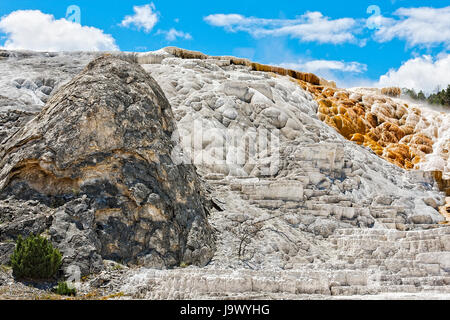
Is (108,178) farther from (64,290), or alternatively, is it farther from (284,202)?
(284,202)

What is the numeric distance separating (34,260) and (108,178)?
3427 mm

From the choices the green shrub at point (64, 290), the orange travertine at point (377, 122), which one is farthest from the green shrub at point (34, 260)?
the orange travertine at point (377, 122)

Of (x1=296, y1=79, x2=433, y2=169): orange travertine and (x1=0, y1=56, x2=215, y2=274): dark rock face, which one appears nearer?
(x1=0, y1=56, x2=215, y2=274): dark rock face

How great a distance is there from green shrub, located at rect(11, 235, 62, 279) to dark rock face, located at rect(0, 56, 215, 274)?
0.89 meters

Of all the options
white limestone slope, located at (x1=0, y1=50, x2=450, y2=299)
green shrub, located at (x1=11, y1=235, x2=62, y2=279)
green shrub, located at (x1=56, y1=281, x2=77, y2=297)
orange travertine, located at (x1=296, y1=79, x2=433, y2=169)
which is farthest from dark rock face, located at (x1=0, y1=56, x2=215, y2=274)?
orange travertine, located at (x1=296, y1=79, x2=433, y2=169)

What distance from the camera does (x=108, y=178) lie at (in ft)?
48.8

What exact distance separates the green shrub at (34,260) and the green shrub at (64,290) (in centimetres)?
57

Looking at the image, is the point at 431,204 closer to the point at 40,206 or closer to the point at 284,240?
the point at 284,240

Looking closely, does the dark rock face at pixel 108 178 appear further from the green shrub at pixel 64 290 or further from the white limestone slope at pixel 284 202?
the green shrub at pixel 64 290

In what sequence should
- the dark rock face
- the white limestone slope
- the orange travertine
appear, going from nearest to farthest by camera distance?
the white limestone slope, the dark rock face, the orange travertine

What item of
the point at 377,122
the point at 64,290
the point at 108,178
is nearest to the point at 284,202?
the point at 108,178

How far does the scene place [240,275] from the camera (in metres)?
12.4

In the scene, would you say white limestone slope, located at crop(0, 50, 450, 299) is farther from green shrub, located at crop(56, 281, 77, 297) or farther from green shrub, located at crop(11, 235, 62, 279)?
green shrub, located at crop(11, 235, 62, 279)

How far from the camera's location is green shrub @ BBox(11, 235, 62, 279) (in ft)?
39.5
